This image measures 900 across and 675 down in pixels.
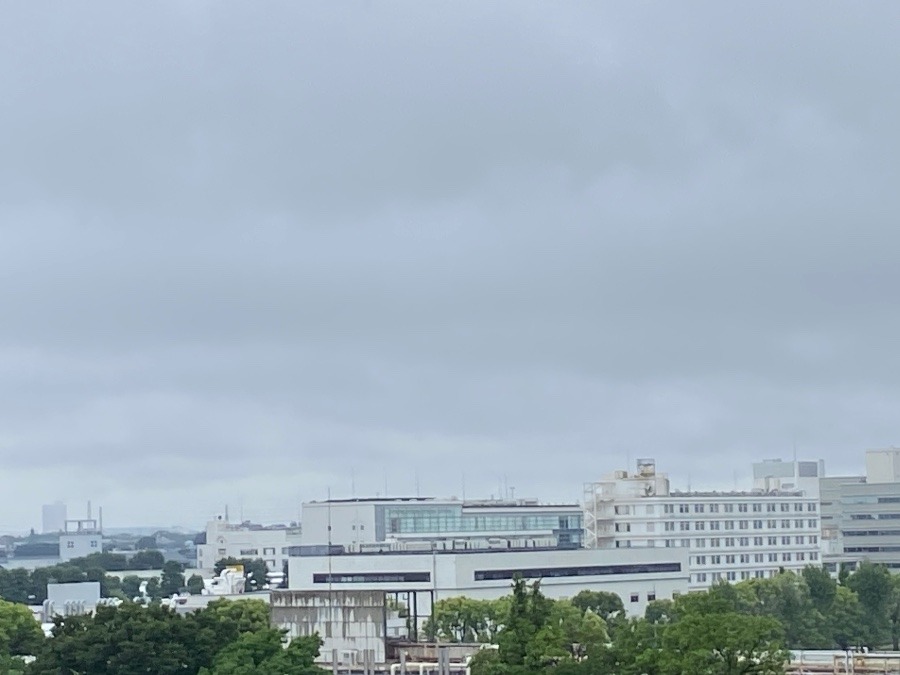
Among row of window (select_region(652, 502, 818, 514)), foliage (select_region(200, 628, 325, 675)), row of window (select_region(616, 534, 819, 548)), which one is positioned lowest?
foliage (select_region(200, 628, 325, 675))

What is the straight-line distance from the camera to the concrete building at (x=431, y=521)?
12900 centimetres

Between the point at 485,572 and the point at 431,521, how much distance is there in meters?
36.4

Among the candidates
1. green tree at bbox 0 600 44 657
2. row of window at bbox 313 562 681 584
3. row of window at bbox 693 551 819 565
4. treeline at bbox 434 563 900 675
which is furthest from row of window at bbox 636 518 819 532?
treeline at bbox 434 563 900 675

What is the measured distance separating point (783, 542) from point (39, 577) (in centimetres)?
5763

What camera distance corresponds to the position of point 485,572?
95.9 m

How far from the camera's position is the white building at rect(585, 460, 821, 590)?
117 metres

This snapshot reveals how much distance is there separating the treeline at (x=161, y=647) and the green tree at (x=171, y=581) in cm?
8797

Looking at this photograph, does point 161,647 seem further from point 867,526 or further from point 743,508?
point 867,526

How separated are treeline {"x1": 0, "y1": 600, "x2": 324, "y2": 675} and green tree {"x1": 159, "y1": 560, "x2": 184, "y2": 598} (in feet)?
289

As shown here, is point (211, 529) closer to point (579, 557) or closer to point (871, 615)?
point (579, 557)

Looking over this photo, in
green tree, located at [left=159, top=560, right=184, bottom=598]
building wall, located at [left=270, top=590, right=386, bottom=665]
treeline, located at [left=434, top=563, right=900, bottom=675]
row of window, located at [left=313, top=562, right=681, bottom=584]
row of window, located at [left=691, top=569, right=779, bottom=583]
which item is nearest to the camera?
treeline, located at [left=434, top=563, right=900, bottom=675]

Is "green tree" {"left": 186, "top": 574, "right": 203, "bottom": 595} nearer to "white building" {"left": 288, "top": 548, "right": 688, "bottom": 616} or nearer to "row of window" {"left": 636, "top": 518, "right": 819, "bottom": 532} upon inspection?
"white building" {"left": 288, "top": 548, "right": 688, "bottom": 616}

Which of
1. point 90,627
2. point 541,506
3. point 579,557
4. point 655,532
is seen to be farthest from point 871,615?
point 541,506

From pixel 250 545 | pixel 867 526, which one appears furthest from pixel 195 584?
pixel 867 526
